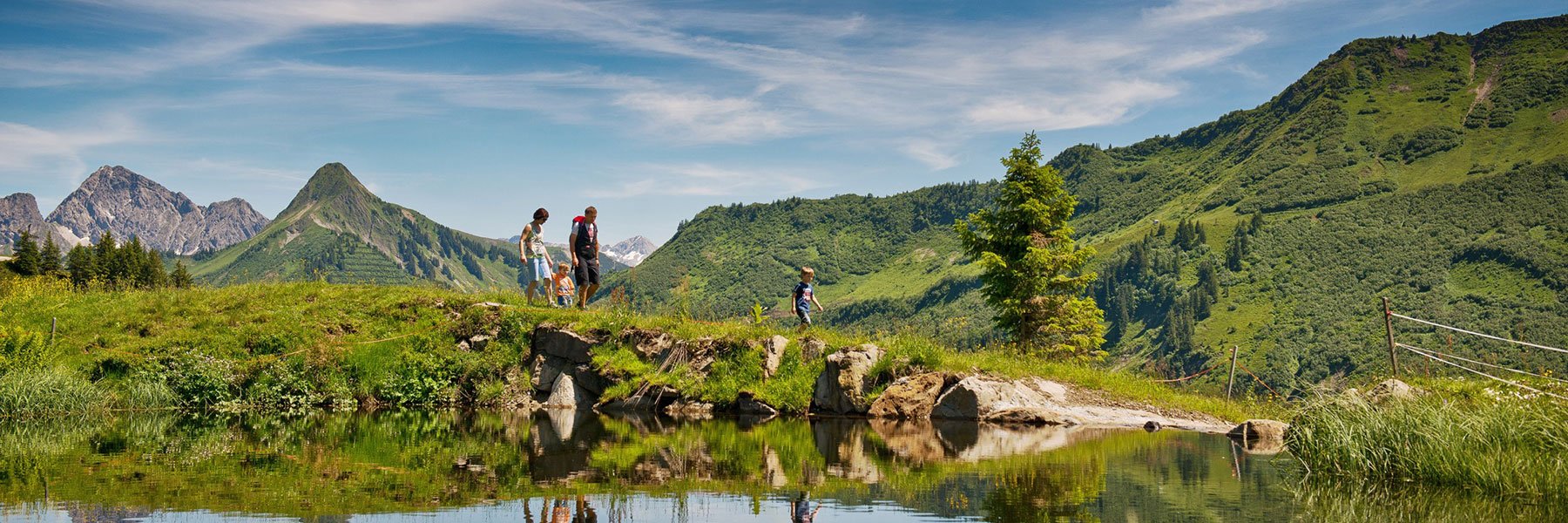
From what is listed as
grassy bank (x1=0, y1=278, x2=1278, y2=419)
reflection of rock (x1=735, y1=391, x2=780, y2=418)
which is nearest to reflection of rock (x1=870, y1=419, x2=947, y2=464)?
grassy bank (x1=0, y1=278, x2=1278, y2=419)

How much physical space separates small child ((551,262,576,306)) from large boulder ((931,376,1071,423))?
12356mm

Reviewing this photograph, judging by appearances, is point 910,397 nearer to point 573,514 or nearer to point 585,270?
point 585,270

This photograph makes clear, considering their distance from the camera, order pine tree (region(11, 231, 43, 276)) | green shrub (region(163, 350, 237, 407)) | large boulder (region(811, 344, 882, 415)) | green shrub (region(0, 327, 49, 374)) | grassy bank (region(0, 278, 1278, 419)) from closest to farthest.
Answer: green shrub (region(0, 327, 49, 374)) < grassy bank (region(0, 278, 1278, 419)) < large boulder (region(811, 344, 882, 415)) < green shrub (region(163, 350, 237, 407)) < pine tree (region(11, 231, 43, 276))

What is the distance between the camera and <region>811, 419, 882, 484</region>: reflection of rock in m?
15.0

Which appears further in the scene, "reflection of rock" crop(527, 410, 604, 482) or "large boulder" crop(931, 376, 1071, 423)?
"large boulder" crop(931, 376, 1071, 423)

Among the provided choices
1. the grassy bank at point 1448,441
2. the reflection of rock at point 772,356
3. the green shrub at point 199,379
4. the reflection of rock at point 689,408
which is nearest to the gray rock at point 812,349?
the reflection of rock at point 772,356

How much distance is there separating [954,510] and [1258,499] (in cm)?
400

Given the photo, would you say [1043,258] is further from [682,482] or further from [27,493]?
[27,493]

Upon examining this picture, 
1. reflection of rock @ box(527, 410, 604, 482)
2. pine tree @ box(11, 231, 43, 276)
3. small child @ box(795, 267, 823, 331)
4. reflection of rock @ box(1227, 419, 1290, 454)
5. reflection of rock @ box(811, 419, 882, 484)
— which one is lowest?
reflection of rock @ box(1227, 419, 1290, 454)

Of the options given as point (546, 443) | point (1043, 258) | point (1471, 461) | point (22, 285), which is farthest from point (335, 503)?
point (1043, 258)

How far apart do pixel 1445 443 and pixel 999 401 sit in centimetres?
1108

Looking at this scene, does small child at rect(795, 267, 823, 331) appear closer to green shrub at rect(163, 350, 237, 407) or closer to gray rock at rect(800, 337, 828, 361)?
gray rock at rect(800, 337, 828, 361)

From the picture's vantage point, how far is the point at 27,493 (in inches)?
473

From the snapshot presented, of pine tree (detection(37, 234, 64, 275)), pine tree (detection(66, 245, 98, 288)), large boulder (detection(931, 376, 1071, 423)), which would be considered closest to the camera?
large boulder (detection(931, 376, 1071, 423))
